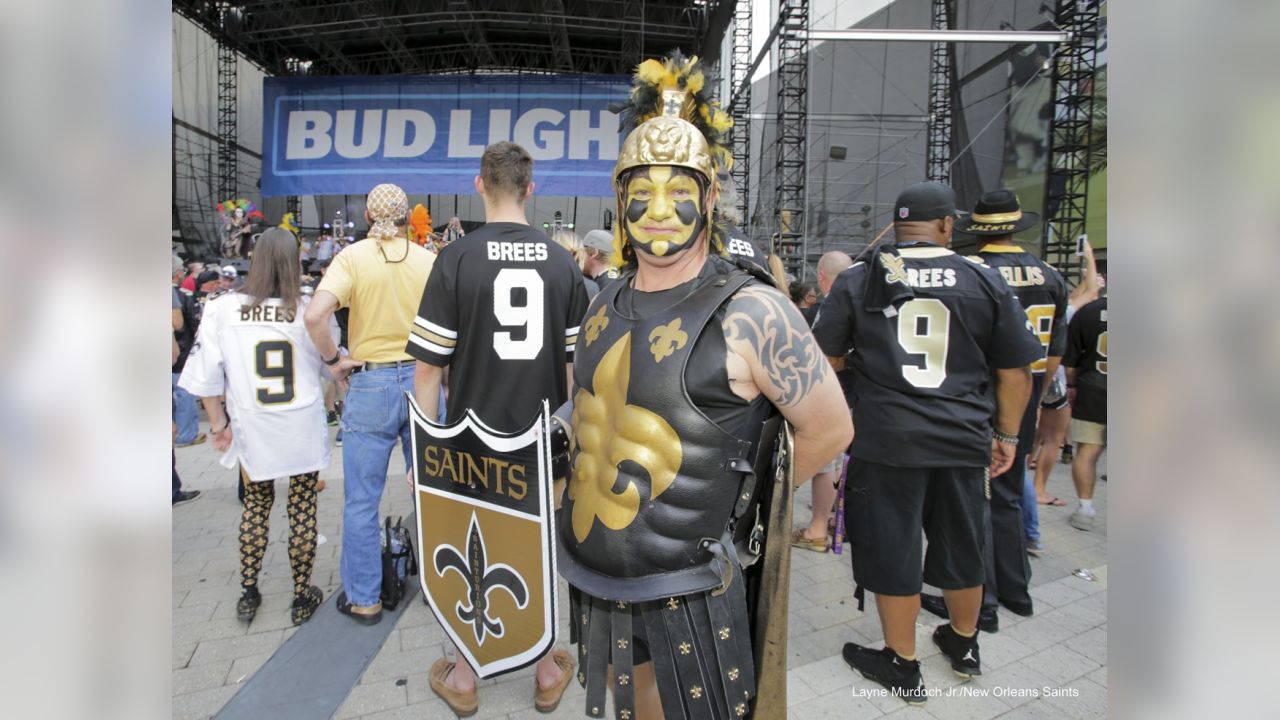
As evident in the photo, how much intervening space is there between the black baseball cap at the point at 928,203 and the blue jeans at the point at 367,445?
2548 millimetres

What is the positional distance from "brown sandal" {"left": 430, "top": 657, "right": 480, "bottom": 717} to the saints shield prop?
2.26 feet

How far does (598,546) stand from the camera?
5.30 ft

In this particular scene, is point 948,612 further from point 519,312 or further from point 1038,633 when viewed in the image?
point 519,312

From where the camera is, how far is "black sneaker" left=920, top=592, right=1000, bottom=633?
325 centimetres

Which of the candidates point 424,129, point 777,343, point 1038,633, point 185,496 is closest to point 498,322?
point 777,343

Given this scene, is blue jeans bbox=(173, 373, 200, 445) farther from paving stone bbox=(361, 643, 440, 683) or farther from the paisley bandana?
paving stone bbox=(361, 643, 440, 683)

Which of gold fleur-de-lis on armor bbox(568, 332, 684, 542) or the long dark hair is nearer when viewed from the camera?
gold fleur-de-lis on armor bbox(568, 332, 684, 542)

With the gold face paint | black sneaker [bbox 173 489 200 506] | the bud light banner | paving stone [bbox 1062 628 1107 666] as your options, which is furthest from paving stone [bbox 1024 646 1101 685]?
the bud light banner

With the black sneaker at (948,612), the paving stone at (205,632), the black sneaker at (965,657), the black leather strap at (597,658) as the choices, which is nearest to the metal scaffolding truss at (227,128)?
the paving stone at (205,632)

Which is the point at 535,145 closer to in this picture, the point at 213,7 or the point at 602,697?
the point at 213,7

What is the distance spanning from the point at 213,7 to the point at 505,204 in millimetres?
19428

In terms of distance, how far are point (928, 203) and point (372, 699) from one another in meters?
3.25

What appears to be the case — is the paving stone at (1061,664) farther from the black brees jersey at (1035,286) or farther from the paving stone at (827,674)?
the black brees jersey at (1035,286)
